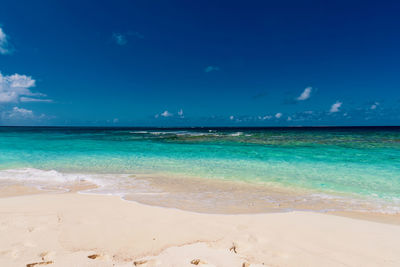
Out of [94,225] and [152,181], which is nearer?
[94,225]

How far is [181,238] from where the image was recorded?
350cm

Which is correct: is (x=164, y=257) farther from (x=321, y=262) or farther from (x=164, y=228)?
(x=321, y=262)

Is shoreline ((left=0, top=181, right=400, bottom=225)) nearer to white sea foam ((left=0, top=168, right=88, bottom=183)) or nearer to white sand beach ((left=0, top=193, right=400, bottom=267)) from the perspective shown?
white sand beach ((left=0, top=193, right=400, bottom=267))

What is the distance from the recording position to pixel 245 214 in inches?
185

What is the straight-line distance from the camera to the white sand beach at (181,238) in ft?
9.59

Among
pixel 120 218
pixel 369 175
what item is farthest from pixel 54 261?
pixel 369 175

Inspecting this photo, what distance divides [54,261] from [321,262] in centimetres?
376

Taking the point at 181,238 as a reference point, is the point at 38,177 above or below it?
below

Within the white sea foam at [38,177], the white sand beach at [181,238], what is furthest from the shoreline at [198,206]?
the white sea foam at [38,177]

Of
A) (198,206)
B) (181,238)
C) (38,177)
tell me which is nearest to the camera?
(181,238)

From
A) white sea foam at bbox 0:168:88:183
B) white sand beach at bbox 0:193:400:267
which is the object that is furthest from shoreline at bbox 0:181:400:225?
white sea foam at bbox 0:168:88:183

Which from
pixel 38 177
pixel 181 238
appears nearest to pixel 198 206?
pixel 181 238

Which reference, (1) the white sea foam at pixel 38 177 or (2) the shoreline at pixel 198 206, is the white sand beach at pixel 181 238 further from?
(1) the white sea foam at pixel 38 177

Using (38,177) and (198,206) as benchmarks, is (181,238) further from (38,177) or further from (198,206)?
(38,177)
